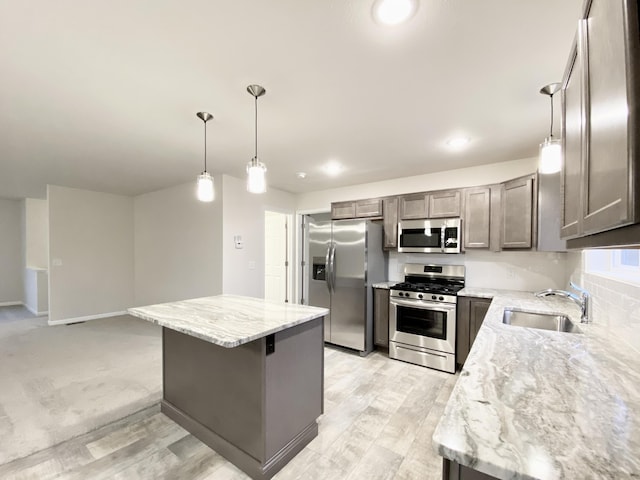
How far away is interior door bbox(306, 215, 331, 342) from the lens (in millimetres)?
3961

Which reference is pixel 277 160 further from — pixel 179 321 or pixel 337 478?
pixel 337 478

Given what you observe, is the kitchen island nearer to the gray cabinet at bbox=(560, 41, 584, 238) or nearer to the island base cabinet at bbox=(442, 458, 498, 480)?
the island base cabinet at bbox=(442, 458, 498, 480)

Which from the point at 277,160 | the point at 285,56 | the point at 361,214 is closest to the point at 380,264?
the point at 361,214

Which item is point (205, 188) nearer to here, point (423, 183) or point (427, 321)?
point (427, 321)

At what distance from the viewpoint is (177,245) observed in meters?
4.80

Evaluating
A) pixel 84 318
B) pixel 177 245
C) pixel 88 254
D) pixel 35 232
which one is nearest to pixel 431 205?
pixel 177 245

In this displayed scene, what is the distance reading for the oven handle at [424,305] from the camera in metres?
3.14

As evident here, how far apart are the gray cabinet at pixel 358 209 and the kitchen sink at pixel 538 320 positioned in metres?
2.12

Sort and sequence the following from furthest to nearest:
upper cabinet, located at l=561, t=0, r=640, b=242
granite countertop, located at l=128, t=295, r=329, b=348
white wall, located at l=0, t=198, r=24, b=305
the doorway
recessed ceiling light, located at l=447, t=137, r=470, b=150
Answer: white wall, located at l=0, t=198, r=24, b=305
the doorway
recessed ceiling light, located at l=447, t=137, r=470, b=150
granite countertop, located at l=128, t=295, r=329, b=348
upper cabinet, located at l=561, t=0, r=640, b=242

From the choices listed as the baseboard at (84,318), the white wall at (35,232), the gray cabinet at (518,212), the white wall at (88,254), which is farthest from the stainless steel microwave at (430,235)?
the white wall at (35,232)

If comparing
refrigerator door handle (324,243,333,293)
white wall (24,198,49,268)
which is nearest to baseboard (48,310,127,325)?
white wall (24,198,49,268)

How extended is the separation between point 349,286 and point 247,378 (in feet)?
7.14

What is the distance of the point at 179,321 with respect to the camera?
178cm

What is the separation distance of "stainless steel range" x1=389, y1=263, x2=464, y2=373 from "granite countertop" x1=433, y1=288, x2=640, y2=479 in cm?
175
